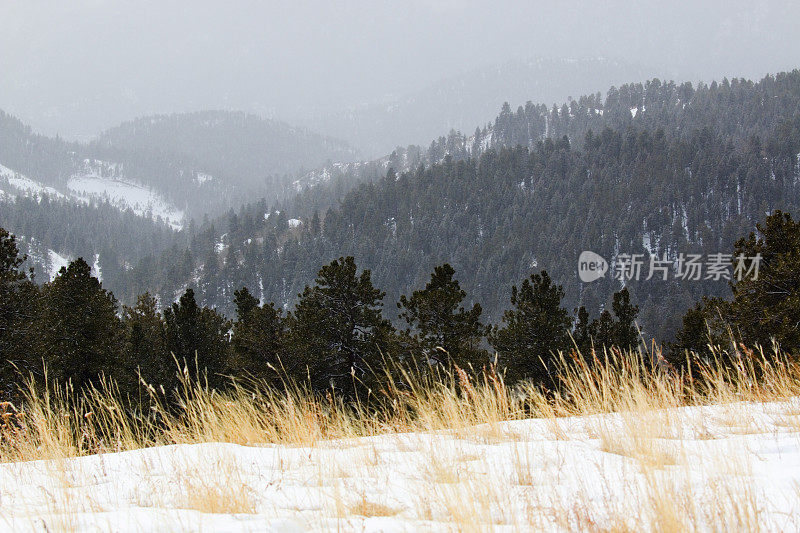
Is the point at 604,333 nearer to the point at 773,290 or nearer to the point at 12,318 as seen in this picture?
the point at 773,290

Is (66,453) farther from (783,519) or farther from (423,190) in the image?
(423,190)

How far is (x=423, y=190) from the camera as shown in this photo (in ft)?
562

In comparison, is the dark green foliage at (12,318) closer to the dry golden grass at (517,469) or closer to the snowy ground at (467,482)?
the dry golden grass at (517,469)

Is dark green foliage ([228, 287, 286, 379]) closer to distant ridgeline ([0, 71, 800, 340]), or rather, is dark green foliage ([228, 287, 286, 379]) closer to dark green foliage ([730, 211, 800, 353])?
dark green foliage ([730, 211, 800, 353])

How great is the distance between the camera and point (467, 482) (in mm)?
2666

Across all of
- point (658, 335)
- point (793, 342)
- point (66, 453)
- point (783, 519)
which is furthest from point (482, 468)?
point (658, 335)

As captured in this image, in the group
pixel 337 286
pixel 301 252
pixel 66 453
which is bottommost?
pixel 301 252

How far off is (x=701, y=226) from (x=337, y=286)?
473ft

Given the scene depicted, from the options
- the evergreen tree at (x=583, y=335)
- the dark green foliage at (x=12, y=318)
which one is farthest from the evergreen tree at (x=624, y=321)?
the dark green foliage at (x=12, y=318)

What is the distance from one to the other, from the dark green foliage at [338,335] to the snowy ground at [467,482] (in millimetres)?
16145

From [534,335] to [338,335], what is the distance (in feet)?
31.9

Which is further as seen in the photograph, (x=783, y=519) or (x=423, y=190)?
(x=423, y=190)

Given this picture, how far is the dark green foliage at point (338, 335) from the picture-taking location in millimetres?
20281

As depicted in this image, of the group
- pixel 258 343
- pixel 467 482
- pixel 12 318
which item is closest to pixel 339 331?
pixel 258 343
